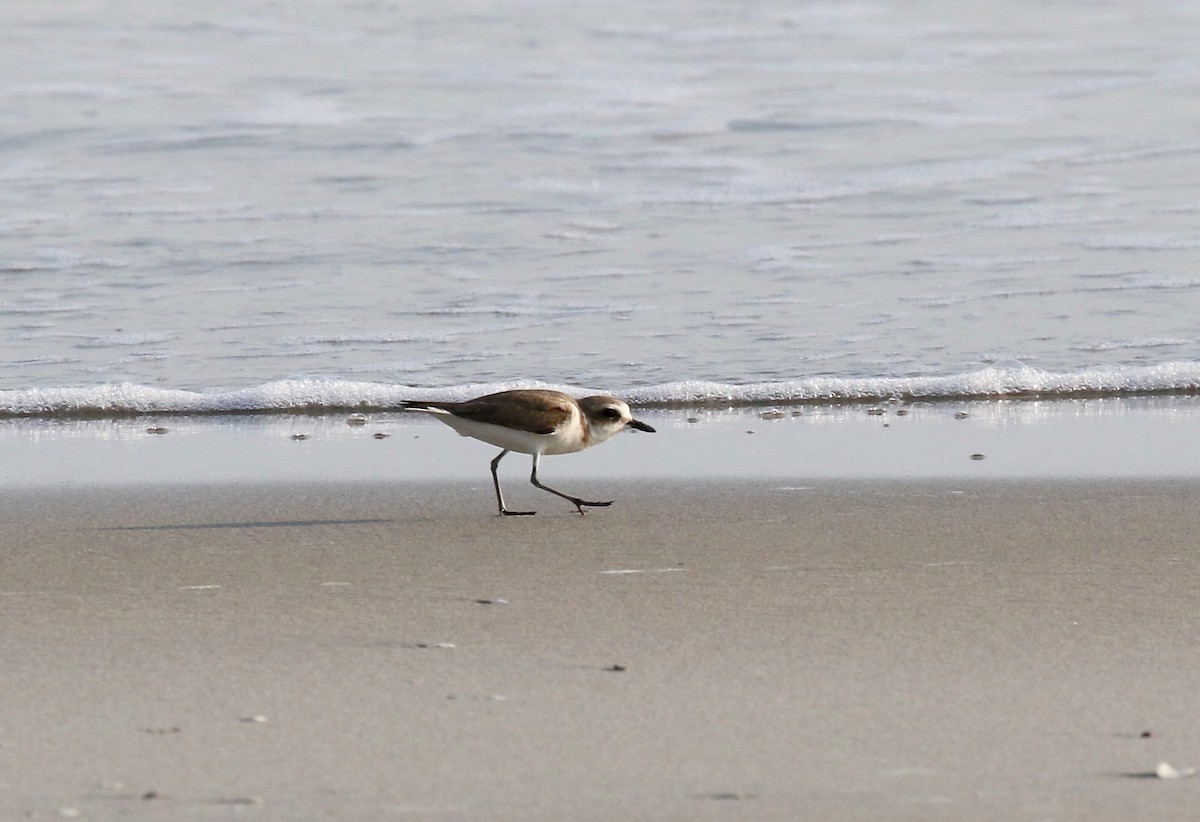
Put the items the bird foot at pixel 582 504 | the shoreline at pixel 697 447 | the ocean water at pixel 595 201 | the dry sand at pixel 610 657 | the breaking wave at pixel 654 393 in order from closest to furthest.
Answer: the dry sand at pixel 610 657 < the bird foot at pixel 582 504 < the shoreline at pixel 697 447 < the breaking wave at pixel 654 393 < the ocean water at pixel 595 201

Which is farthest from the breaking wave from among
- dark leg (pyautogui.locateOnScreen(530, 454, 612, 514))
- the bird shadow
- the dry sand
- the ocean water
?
the bird shadow

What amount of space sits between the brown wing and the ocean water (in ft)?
6.53

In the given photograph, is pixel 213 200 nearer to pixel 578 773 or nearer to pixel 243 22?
pixel 243 22

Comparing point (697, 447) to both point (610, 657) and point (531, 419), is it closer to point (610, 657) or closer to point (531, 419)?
point (531, 419)

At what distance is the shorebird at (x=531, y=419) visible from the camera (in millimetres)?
5570

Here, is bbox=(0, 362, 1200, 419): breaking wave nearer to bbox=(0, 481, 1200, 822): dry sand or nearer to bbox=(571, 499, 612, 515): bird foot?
bbox=(0, 481, 1200, 822): dry sand

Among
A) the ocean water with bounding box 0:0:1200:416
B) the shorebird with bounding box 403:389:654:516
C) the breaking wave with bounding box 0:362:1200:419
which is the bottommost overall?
the breaking wave with bounding box 0:362:1200:419

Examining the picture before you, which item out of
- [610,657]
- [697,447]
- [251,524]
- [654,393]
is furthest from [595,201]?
[610,657]

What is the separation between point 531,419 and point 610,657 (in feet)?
6.22

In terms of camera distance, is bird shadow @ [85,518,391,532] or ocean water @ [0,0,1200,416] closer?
bird shadow @ [85,518,391,532]

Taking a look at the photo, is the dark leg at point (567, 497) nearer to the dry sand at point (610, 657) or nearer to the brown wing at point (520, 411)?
the dry sand at point (610, 657)

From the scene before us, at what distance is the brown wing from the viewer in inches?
219

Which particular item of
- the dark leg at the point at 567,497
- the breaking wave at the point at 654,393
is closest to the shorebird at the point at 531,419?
the dark leg at the point at 567,497

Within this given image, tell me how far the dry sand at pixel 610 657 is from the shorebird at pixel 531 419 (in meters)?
0.26
